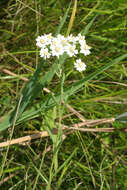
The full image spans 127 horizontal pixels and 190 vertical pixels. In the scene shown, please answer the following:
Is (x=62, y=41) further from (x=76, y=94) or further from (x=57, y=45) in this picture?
(x=76, y=94)

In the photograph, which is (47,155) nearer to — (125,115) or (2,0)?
(125,115)

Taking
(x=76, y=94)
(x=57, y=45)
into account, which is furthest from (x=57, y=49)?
(x=76, y=94)

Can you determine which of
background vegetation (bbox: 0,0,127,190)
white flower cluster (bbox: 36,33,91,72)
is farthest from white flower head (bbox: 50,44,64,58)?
background vegetation (bbox: 0,0,127,190)

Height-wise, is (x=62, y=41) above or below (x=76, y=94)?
above

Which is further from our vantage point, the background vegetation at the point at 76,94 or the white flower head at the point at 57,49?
the background vegetation at the point at 76,94

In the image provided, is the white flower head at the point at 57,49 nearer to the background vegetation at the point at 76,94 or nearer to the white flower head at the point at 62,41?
the white flower head at the point at 62,41

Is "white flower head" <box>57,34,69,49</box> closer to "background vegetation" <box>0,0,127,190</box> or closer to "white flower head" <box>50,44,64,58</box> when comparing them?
"white flower head" <box>50,44,64,58</box>

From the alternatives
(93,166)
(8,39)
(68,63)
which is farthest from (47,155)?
(8,39)

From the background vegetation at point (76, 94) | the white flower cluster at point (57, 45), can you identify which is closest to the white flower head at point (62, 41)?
the white flower cluster at point (57, 45)
